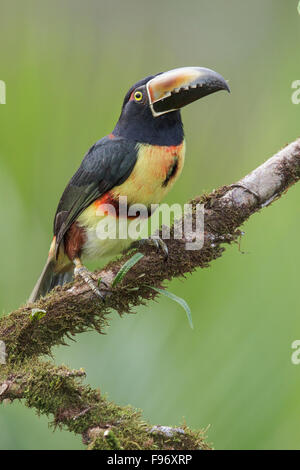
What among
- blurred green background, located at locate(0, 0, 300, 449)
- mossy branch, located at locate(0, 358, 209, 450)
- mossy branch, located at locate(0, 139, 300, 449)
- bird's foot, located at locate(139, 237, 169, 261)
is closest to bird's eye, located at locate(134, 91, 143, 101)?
blurred green background, located at locate(0, 0, 300, 449)

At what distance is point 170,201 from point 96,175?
0.37 metres

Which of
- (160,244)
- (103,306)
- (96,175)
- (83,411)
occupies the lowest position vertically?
(83,411)

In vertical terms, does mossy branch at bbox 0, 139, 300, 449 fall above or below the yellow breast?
below

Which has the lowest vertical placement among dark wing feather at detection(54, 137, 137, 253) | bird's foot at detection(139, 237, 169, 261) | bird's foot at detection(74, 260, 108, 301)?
bird's foot at detection(74, 260, 108, 301)

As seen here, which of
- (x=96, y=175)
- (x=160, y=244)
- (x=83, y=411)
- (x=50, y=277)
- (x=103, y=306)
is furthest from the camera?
(x=50, y=277)

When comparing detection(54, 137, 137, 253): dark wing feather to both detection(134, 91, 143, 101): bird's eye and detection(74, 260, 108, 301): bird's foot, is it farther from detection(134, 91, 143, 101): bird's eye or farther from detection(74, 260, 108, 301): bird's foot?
detection(74, 260, 108, 301): bird's foot

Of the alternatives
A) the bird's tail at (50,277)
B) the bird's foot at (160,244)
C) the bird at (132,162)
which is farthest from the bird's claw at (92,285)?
the bird's tail at (50,277)

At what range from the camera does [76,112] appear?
2.79 metres

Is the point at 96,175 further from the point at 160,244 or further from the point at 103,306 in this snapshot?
the point at 103,306

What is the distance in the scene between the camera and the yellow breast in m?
2.71

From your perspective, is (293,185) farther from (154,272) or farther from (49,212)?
(49,212)

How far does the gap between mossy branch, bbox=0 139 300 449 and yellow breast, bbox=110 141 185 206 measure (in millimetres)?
208

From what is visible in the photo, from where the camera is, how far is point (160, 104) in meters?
2.77

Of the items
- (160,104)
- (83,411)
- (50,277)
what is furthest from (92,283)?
(160,104)
